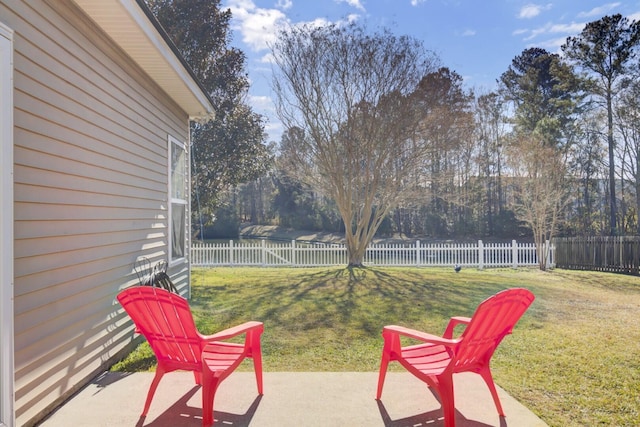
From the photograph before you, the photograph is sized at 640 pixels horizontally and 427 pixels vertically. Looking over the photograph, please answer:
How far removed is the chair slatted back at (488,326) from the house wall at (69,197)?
243cm

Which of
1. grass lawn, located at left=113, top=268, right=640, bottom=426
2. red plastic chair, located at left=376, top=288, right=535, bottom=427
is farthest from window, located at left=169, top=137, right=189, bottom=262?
red plastic chair, located at left=376, top=288, right=535, bottom=427

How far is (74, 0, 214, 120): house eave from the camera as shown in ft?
10.0

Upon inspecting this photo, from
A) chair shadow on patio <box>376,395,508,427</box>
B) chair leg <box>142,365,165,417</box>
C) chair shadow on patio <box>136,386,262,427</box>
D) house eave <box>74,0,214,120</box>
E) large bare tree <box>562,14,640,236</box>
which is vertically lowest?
chair shadow on patio <box>376,395,508,427</box>

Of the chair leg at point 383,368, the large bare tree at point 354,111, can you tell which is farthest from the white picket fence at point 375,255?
the chair leg at point 383,368

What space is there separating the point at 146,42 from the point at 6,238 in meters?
2.35

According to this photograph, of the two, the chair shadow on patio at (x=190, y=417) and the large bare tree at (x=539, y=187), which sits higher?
the large bare tree at (x=539, y=187)

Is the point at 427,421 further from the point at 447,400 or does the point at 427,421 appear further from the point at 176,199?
the point at 176,199

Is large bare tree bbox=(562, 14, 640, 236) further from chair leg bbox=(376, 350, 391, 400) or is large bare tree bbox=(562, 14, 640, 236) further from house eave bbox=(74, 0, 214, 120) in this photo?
chair leg bbox=(376, 350, 391, 400)

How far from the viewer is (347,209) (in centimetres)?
1159

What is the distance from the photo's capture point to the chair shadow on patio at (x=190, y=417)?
2364 millimetres

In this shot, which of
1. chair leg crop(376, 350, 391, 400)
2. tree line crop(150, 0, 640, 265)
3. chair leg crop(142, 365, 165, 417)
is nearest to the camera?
chair leg crop(142, 365, 165, 417)

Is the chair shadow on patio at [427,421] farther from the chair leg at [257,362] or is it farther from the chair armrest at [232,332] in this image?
the chair armrest at [232,332]

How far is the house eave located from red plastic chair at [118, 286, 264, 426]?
6.99 ft

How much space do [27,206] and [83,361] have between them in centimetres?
130
